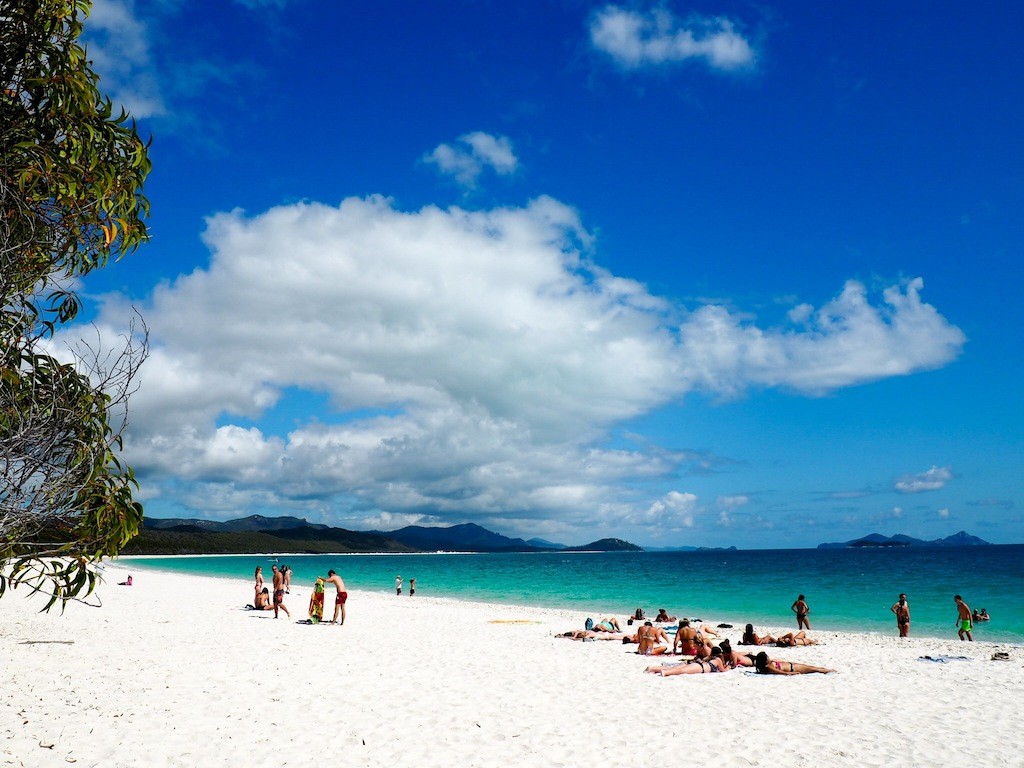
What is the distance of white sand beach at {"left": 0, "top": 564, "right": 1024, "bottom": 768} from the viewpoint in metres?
8.47

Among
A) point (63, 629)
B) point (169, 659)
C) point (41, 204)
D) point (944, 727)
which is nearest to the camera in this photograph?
point (41, 204)

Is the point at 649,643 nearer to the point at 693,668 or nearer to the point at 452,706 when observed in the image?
the point at 693,668

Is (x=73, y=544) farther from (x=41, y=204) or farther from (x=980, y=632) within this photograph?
(x=980, y=632)

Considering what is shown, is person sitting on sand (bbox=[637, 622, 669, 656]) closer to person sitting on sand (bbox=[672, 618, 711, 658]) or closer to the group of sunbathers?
the group of sunbathers

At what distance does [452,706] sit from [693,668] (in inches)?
253

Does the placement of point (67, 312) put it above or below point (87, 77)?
below

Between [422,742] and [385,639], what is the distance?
34.0 feet

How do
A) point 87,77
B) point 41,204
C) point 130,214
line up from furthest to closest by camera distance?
point 130,214 < point 87,77 < point 41,204

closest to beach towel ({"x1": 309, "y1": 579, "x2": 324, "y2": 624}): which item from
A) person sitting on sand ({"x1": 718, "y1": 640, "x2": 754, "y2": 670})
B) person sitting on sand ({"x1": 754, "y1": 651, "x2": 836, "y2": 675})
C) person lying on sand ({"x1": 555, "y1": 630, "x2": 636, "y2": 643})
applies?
person lying on sand ({"x1": 555, "y1": 630, "x2": 636, "y2": 643})

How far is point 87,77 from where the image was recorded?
735cm

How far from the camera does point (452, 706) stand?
10.8m

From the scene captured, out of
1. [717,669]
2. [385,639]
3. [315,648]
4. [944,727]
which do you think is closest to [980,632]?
[717,669]

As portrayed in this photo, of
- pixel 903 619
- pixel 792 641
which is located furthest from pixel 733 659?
pixel 903 619

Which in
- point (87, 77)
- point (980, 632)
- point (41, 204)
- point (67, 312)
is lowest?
point (980, 632)
